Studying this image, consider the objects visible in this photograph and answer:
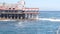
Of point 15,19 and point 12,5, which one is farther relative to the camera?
point 12,5

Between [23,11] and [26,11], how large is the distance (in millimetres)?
961

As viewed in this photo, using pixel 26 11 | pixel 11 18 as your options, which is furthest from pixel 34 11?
pixel 11 18

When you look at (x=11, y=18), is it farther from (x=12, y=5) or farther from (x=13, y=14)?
(x=12, y=5)

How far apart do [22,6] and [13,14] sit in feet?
21.7

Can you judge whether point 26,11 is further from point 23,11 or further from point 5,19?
point 5,19

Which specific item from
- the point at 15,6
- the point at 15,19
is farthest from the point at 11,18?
the point at 15,6

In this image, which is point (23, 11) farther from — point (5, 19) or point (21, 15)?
point (5, 19)

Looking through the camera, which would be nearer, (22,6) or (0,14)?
(0,14)

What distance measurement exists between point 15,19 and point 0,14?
452cm

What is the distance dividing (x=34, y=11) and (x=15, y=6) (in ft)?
23.9

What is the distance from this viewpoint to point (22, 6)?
2753 inches

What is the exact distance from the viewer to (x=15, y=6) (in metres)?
69.3

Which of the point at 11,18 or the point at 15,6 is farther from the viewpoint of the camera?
the point at 15,6

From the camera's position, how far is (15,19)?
6394cm
